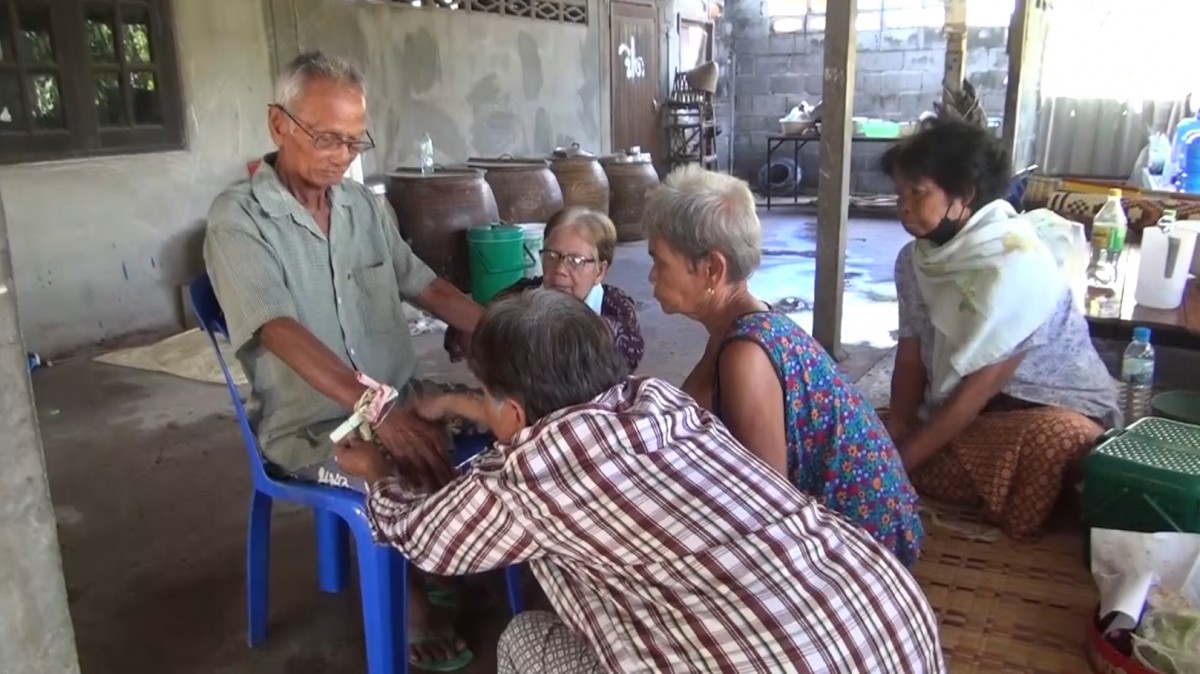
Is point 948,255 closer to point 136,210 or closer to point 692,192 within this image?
point 692,192

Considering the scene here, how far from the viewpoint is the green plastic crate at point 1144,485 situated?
6.23 ft

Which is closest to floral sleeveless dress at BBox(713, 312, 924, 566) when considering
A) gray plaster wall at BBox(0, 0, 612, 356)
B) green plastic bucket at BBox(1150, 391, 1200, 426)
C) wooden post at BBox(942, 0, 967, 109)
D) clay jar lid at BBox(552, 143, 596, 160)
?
green plastic bucket at BBox(1150, 391, 1200, 426)

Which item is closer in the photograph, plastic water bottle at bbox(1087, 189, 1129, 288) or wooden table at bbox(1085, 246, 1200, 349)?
wooden table at bbox(1085, 246, 1200, 349)

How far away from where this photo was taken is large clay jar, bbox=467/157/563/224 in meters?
6.07

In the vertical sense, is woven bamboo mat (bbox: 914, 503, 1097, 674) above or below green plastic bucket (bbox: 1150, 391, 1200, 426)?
below

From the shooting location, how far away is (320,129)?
1812 millimetres

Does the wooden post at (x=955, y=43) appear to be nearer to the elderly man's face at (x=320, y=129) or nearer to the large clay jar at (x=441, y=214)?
the large clay jar at (x=441, y=214)

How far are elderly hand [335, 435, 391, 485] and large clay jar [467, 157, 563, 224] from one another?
14.8ft

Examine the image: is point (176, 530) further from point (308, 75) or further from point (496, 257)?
point (496, 257)

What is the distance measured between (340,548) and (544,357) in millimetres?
1281

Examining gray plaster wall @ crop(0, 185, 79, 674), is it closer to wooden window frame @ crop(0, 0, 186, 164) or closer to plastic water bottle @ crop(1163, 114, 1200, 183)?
wooden window frame @ crop(0, 0, 186, 164)

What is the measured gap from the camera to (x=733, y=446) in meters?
1.24

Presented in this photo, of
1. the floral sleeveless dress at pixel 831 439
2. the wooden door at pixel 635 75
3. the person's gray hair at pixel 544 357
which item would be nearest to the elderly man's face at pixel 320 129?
the person's gray hair at pixel 544 357

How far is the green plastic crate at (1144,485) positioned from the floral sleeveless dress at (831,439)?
50 cm
